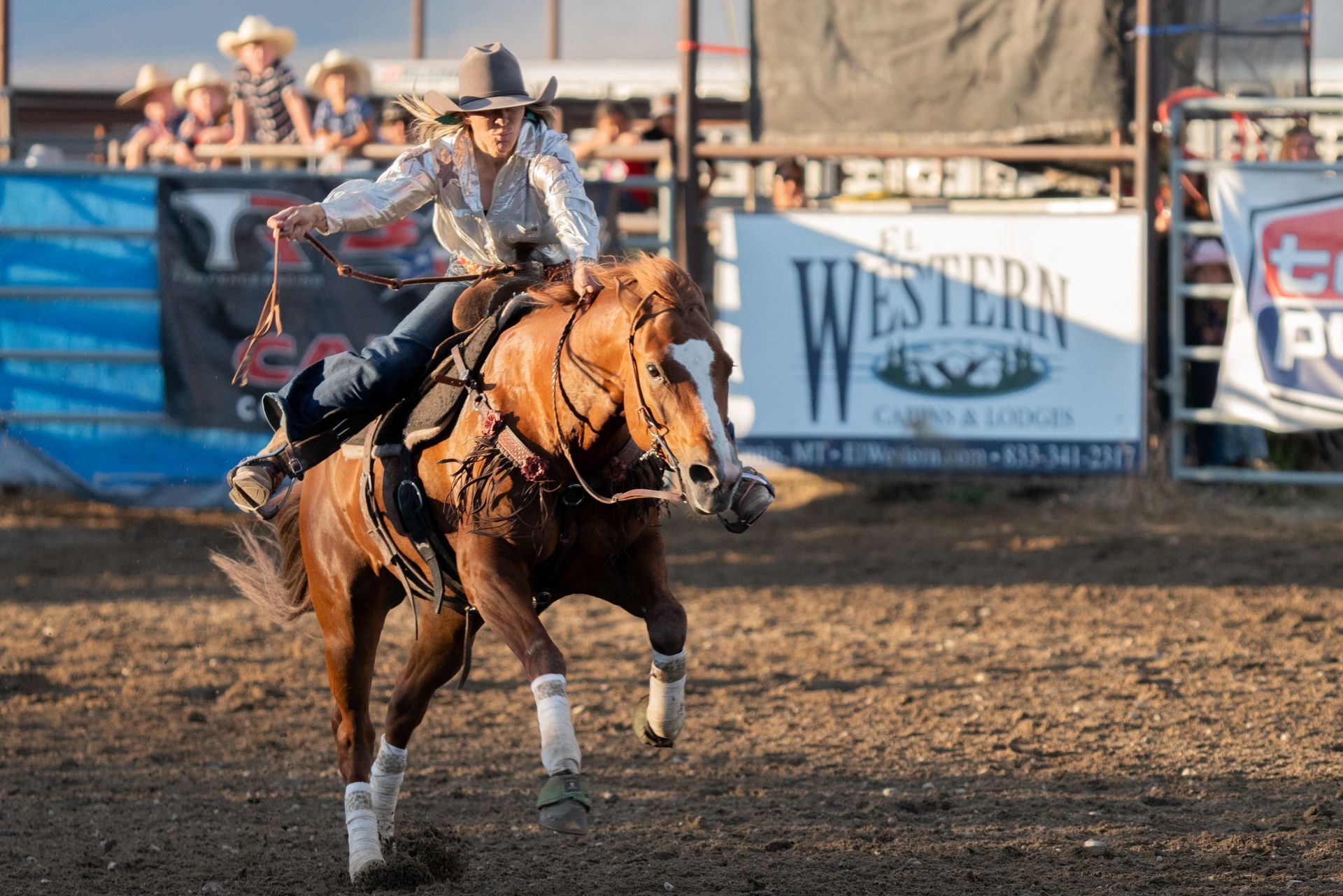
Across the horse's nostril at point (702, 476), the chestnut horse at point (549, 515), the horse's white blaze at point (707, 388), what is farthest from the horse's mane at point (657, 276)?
the horse's nostril at point (702, 476)

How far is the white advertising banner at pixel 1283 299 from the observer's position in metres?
9.25

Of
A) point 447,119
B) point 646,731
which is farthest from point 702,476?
point 447,119

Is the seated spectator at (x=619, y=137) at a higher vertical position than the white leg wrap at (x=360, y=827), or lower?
higher

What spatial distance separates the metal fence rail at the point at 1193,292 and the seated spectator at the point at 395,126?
4.96 meters

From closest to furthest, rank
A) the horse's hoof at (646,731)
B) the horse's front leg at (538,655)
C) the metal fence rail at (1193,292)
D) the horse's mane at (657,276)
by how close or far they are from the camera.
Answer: the horse's front leg at (538,655) → the horse's mane at (657,276) → the horse's hoof at (646,731) → the metal fence rail at (1193,292)

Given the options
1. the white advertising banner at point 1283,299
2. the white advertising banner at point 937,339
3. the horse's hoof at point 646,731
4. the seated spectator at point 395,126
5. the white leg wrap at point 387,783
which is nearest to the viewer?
the horse's hoof at point 646,731

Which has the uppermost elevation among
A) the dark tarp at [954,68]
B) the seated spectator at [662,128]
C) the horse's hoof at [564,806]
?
the dark tarp at [954,68]

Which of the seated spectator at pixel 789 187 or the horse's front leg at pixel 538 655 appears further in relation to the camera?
the seated spectator at pixel 789 187

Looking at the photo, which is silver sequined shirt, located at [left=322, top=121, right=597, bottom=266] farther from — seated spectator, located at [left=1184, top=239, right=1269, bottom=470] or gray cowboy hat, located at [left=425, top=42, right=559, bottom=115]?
seated spectator, located at [left=1184, top=239, right=1269, bottom=470]

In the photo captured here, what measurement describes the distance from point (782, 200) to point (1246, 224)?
291 cm

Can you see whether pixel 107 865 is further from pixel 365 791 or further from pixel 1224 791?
pixel 1224 791

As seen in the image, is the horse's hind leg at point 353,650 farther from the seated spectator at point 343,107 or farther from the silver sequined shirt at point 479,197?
the seated spectator at point 343,107

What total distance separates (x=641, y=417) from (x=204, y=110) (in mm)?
8868

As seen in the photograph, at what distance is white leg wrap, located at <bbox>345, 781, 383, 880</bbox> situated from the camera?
4.40 metres
